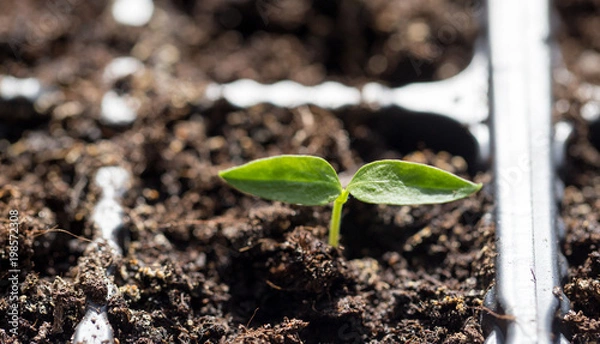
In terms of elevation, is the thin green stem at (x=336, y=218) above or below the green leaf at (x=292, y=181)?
below

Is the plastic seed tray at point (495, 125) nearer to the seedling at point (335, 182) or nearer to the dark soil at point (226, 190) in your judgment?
the dark soil at point (226, 190)

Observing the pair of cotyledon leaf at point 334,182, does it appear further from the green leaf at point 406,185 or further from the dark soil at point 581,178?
the dark soil at point 581,178

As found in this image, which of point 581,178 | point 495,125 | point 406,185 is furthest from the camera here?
point 581,178

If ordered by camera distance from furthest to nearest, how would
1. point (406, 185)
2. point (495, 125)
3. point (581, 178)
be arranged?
point (581, 178) → point (495, 125) → point (406, 185)

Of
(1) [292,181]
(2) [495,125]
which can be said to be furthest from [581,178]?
(1) [292,181]

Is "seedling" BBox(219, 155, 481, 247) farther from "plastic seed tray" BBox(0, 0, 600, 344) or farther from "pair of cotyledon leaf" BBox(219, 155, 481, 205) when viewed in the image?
"plastic seed tray" BBox(0, 0, 600, 344)

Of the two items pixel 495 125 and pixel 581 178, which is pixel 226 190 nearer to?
pixel 495 125

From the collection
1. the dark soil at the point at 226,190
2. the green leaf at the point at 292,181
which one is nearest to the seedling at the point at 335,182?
the green leaf at the point at 292,181
